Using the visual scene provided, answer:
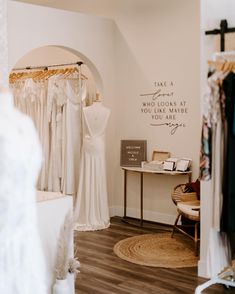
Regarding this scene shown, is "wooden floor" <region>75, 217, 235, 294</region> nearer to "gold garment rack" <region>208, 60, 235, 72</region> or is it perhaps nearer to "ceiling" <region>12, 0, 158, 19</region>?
"gold garment rack" <region>208, 60, 235, 72</region>

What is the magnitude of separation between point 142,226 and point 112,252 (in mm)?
1145

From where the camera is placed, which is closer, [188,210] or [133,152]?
[188,210]

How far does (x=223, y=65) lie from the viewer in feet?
10.4

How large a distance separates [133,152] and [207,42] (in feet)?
8.47

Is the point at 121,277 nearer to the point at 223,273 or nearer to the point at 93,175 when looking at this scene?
the point at 223,273

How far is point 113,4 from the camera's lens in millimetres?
6676

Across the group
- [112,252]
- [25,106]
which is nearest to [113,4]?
[25,106]

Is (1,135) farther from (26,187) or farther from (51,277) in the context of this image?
(51,277)

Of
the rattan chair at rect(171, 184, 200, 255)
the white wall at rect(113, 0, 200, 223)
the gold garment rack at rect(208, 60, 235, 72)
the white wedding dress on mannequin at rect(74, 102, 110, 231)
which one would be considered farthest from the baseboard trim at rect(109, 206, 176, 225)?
the gold garment rack at rect(208, 60, 235, 72)

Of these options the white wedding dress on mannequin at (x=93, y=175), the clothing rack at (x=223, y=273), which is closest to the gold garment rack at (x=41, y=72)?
the white wedding dress on mannequin at (x=93, y=175)

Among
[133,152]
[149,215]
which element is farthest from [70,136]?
[149,215]

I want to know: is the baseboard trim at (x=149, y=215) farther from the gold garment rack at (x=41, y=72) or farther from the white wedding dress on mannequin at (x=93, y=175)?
the gold garment rack at (x=41, y=72)

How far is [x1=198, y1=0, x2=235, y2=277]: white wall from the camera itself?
3.92 m

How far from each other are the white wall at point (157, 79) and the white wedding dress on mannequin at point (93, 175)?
2.00ft
